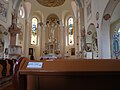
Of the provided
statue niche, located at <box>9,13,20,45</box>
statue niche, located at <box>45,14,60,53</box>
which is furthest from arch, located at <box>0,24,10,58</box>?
statue niche, located at <box>45,14,60,53</box>

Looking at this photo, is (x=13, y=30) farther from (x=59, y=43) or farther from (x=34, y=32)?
(x=59, y=43)

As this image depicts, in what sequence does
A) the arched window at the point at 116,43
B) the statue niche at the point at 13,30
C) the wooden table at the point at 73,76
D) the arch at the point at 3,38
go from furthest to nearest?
1. the statue niche at the point at 13,30
2. the arch at the point at 3,38
3. the arched window at the point at 116,43
4. the wooden table at the point at 73,76

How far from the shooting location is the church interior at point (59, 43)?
1.48 metres

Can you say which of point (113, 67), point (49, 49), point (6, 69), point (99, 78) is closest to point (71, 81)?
point (99, 78)

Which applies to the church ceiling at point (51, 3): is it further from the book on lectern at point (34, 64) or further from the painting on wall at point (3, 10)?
the book on lectern at point (34, 64)

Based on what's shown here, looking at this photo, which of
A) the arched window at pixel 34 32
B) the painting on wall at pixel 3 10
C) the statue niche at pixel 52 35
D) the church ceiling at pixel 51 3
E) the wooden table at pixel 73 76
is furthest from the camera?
the arched window at pixel 34 32

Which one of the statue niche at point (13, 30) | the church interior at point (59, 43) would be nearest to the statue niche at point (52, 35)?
the church interior at point (59, 43)

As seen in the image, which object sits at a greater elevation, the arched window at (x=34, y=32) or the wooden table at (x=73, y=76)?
the arched window at (x=34, y=32)

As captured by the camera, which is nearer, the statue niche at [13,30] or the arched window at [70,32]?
the statue niche at [13,30]

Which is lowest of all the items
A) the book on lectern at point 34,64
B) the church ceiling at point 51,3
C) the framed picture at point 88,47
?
the book on lectern at point 34,64

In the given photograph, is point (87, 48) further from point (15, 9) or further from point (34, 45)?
point (34, 45)

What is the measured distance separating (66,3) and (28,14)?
5198 mm

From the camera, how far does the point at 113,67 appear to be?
144cm

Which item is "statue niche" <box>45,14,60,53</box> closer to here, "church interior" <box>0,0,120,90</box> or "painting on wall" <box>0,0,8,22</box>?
"church interior" <box>0,0,120,90</box>
